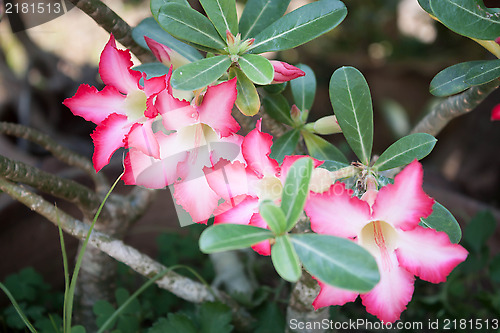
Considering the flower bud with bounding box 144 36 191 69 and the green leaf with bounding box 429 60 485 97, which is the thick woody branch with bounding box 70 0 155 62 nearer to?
the flower bud with bounding box 144 36 191 69

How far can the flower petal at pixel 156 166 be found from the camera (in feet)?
1.77

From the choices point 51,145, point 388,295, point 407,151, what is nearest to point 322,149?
point 407,151

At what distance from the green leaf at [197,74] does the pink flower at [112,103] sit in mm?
57

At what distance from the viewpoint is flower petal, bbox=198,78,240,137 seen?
52 cm

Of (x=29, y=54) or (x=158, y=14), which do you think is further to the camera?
(x=29, y=54)

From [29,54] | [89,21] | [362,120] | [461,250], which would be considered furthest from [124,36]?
[89,21]

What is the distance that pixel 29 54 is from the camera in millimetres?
1866

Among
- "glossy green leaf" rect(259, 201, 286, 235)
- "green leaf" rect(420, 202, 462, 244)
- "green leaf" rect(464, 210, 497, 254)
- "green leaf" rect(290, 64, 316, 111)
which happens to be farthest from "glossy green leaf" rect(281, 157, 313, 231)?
"green leaf" rect(464, 210, 497, 254)

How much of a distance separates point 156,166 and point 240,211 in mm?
114

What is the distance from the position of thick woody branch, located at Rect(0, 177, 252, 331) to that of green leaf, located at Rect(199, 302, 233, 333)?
3 centimetres

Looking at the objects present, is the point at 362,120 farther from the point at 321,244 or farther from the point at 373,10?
the point at 373,10

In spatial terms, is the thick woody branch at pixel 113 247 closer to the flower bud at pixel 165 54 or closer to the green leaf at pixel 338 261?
the flower bud at pixel 165 54

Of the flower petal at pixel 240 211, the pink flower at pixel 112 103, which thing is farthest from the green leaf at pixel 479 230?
the pink flower at pixel 112 103

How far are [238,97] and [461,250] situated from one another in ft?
1.01
